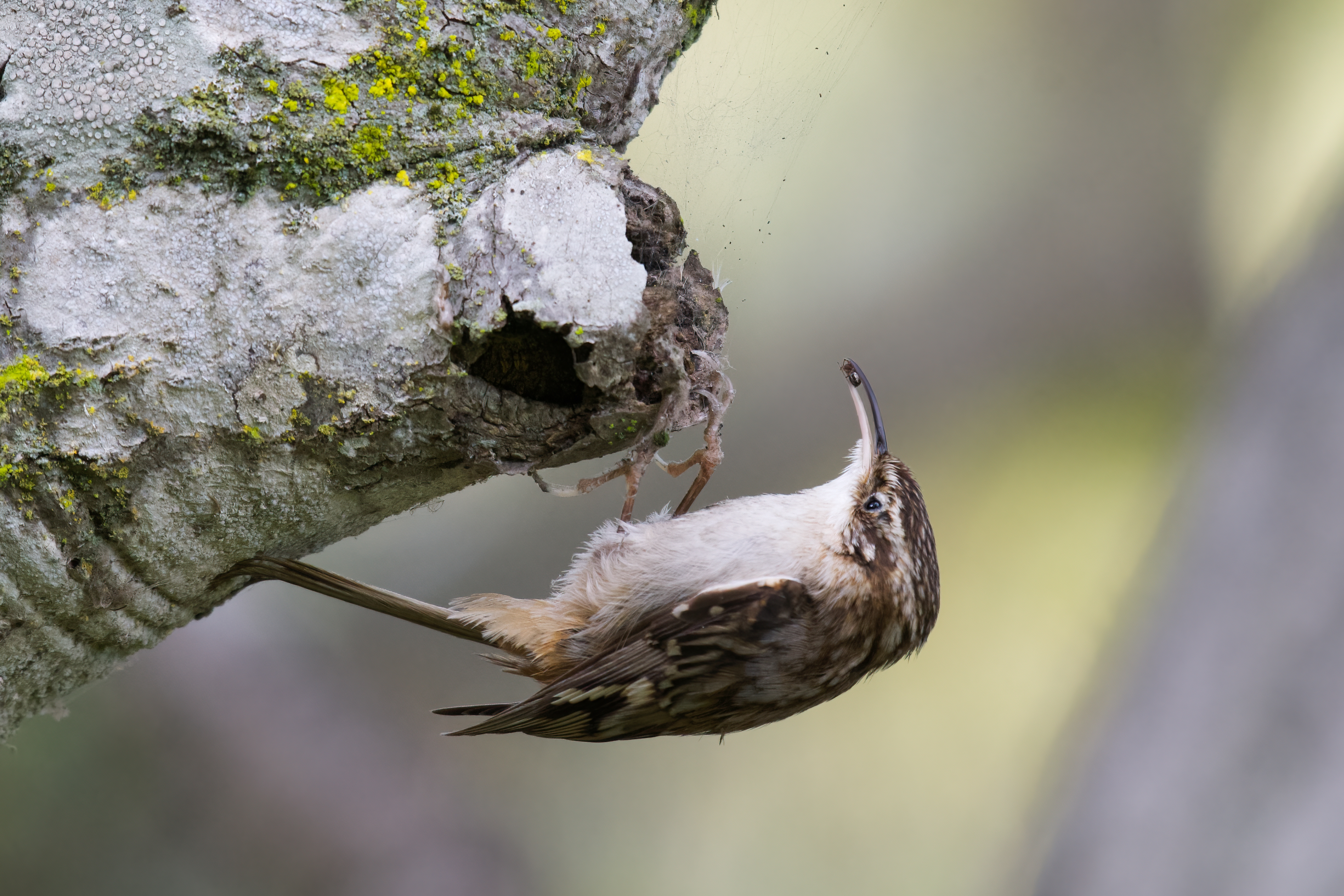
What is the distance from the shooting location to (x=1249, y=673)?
6.38ft

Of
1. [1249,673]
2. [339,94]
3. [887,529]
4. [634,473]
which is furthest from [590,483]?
[1249,673]

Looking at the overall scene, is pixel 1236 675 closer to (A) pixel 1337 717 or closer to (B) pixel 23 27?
(A) pixel 1337 717

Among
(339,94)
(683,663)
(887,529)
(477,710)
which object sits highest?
(339,94)

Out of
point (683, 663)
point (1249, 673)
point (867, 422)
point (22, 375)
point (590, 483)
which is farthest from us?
point (1249, 673)

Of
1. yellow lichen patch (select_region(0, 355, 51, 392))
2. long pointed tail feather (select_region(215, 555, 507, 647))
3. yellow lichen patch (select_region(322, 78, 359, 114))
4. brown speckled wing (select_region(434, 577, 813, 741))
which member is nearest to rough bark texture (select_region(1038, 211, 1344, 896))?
brown speckled wing (select_region(434, 577, 813, 741))

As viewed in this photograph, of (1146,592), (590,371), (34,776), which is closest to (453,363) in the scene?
(590,371)

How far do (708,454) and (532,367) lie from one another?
1.47 ft

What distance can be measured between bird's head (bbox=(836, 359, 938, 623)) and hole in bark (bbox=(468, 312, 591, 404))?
19.8 inches

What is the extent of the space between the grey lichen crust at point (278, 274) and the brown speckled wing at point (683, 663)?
0.32m

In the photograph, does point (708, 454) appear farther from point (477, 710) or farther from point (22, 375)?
point (22, 375)

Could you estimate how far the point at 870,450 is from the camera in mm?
1333

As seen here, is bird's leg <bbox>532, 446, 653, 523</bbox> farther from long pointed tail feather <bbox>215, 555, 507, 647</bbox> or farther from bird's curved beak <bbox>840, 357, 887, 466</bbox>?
bird's curved beak <bbox>840, 357, 887, 466</bbox>

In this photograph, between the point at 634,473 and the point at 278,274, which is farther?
the point at 634,473

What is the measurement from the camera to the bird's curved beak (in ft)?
4.35
